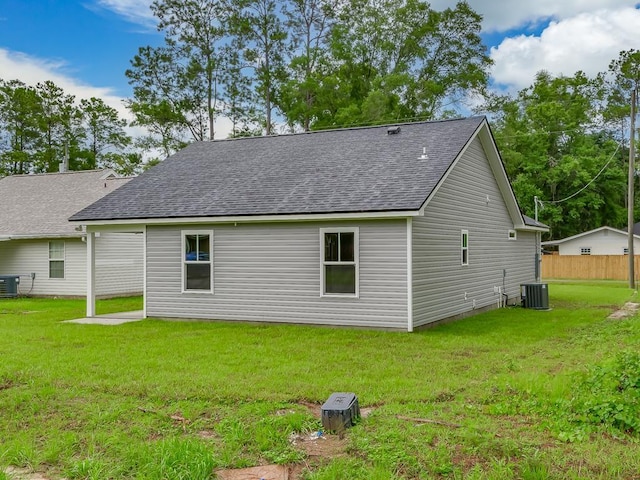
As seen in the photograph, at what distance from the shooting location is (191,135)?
34156 millimetres

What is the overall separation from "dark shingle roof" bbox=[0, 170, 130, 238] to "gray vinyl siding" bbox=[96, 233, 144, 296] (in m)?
1.14

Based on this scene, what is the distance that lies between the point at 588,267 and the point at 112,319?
27.1 metres

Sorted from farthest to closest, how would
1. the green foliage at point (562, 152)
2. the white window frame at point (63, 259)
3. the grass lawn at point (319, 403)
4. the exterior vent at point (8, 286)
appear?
the green foliage at point (562, 152) → the white window frame at point (63, 259) → the exterior vent at point (8, 286) → the grass lawn at point (319, 403)

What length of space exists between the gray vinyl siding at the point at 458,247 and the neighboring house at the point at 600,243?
19.3 m

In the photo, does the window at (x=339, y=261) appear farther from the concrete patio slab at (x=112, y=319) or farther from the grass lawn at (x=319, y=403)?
the concrete patio slab at (x=112, y=319)

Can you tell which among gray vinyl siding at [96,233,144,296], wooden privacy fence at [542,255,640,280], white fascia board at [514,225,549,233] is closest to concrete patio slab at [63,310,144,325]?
gray vinyl siding at [96,233,144,296]

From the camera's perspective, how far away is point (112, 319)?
13.7 metres

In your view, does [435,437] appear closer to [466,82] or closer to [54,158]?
[466,82]

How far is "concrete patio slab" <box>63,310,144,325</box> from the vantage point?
13.1 metres

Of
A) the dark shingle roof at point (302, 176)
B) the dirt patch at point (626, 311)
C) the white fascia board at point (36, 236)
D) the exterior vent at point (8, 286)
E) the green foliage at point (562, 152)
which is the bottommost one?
the dirt patch at point (626, 311)

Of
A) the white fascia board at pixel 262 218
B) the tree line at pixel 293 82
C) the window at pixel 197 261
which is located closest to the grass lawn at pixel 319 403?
the white fascia board at pixel 262 218

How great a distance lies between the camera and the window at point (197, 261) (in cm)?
1303

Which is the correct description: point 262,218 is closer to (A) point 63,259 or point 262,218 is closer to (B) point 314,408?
(B) point 314,408

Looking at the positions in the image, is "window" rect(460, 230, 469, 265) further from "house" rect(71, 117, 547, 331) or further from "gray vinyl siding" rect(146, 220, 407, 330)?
"gray vinyl siding" rect(146, 220, 407, 330)
